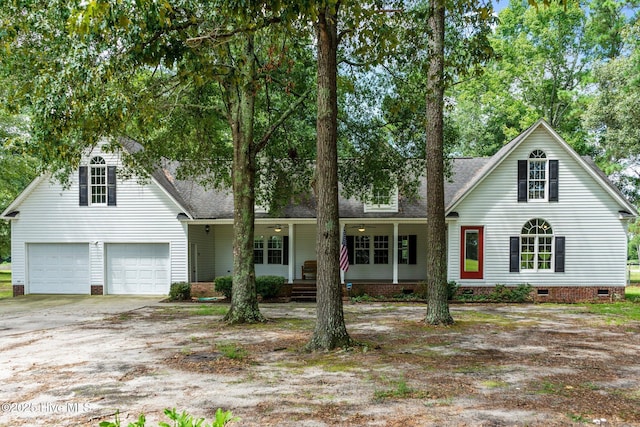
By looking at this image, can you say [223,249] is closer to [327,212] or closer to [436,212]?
[436,212]

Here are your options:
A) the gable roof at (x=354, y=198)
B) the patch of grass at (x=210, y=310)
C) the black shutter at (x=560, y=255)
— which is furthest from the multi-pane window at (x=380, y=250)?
the patch of grass at (x=210, y=310)

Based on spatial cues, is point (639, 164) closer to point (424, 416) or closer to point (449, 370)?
point (449, 370)

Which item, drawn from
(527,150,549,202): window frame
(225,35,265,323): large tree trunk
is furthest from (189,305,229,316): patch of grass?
(527,150,549,202): window frame

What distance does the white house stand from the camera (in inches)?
768

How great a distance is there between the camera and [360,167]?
16516 mm

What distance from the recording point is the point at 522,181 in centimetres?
1966

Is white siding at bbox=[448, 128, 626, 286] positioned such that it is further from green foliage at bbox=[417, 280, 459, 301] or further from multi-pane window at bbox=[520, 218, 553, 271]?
green foliage at bbox=[417, 280, 459, 301]

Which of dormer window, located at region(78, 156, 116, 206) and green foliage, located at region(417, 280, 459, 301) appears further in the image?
dormer window, located at region(78, 156, 116, 206)

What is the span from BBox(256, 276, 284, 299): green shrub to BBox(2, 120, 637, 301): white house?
1018mm

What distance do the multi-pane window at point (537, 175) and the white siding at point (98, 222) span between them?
13690 mm

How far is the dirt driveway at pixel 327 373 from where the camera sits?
612 centimetres

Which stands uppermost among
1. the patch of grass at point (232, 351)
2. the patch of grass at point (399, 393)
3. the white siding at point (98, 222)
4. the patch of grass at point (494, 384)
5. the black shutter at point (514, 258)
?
the white siding at point (98, 222)

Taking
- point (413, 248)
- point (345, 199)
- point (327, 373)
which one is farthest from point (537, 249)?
point (327, 373)

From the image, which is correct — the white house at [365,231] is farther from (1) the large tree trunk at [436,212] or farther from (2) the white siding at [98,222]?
(1) the large tree trunk at [436,212]
